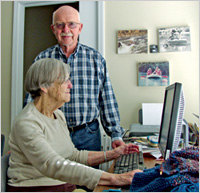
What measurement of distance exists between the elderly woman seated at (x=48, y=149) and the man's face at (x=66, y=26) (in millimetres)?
539

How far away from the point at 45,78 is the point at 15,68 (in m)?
1.90

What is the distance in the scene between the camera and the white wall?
86.7 inches

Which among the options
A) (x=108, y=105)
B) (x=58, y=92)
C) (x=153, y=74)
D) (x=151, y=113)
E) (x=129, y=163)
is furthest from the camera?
(x=153, y=74)

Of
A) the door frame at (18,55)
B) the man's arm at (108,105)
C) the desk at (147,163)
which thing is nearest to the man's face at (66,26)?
the man's arm at (108,105)

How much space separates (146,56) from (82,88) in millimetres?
1042

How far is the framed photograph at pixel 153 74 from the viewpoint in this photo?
7.34 feet

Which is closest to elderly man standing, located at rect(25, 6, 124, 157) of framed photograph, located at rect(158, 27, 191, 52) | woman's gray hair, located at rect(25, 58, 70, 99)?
woman's gray hair, located at rect(25, 58, 70, 99)

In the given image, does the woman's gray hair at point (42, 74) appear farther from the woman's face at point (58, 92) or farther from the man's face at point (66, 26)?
the man's face at point (66, 26)

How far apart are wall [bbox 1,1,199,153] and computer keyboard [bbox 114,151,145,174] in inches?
49.9

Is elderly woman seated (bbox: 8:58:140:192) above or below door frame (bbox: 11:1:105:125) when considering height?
below

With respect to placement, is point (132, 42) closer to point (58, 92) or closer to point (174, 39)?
point (174, 39)

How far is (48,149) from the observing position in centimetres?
85

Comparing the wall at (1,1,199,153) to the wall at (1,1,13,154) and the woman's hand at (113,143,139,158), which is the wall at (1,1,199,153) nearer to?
the woman's hand at (113,143,139,158)

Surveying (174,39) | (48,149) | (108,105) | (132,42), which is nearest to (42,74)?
(48,149)
